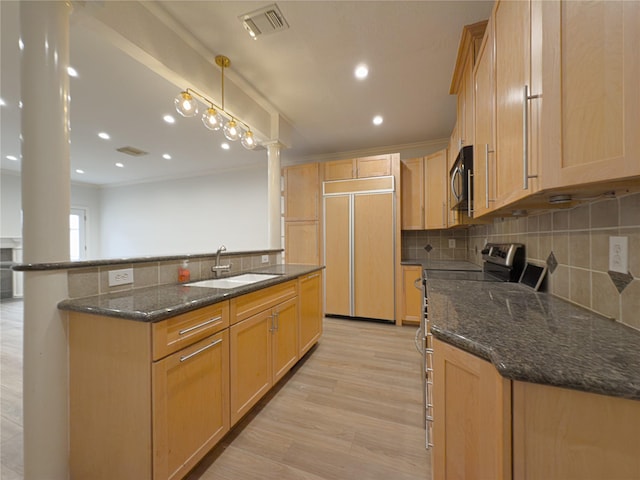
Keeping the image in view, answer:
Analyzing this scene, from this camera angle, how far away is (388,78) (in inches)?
96.6

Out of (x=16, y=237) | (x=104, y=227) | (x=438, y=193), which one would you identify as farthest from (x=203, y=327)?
(x=104, y=227)

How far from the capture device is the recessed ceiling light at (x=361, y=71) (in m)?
2.29

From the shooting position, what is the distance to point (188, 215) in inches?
227

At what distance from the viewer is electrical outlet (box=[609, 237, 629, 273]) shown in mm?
873

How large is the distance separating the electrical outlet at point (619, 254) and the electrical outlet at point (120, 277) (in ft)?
7.41

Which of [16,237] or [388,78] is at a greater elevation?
[388,78]

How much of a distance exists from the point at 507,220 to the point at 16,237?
8.36 metres

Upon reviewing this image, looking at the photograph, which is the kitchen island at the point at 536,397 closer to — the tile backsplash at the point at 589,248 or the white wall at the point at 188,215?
the tile backsplash at the point at 589,248

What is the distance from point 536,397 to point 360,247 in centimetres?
297

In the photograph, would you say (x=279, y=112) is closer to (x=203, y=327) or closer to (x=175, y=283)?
(x=175, y=283)

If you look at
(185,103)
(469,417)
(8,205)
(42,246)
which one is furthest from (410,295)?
(8,205)

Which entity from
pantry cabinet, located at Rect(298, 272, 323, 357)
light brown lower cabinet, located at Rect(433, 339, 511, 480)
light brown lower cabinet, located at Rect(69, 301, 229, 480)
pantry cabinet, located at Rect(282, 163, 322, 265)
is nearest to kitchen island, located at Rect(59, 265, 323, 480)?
light brown lower cabinet, located at Rect(69, 301, 229, 480)

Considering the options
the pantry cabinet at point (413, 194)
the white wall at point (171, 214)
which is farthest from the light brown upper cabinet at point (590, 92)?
the white wall at point (171, 214)

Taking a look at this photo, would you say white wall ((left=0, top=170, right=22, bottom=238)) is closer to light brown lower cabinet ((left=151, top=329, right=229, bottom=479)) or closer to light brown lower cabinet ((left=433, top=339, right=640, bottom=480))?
light brown lower cabinet ((left=151, top=329, right=229, bottom=479))
